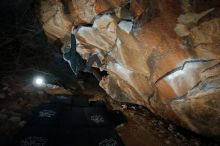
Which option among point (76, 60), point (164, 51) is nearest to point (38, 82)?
point (76, 60)

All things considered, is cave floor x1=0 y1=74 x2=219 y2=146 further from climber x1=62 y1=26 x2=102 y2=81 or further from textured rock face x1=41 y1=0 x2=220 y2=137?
climber x1=62 y1=26 x2=102 y2=81

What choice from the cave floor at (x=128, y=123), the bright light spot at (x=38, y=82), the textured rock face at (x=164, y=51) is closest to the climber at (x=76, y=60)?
the textured rock face at (x=164, y=51)

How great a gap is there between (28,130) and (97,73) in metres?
3.07

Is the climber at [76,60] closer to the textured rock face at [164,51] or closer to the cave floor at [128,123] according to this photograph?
the textured rock face at [164,51]

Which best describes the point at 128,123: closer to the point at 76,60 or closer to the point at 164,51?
the point at 164,51

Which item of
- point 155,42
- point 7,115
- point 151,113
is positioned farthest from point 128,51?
point 7,115

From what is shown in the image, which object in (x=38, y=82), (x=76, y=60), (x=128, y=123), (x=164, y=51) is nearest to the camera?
(x=164, y=51)

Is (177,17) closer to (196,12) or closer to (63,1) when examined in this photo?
(196,12)

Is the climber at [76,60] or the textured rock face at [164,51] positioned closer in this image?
the textured rock face at [164,51]

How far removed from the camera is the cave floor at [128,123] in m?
4.82

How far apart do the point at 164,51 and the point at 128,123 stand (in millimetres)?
2045

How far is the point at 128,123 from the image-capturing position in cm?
546

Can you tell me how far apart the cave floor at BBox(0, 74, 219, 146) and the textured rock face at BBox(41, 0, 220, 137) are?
0.26 metres

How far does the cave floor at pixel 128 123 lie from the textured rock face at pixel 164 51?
26cm
